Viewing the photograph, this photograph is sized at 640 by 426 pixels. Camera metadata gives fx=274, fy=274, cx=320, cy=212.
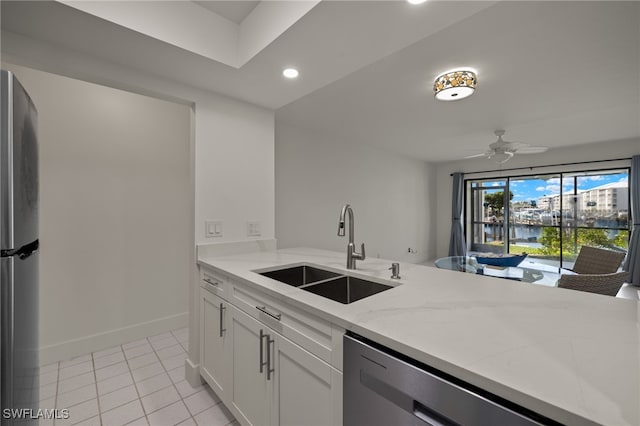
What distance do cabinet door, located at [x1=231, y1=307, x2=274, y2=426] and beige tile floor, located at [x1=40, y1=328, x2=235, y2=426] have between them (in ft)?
1.12

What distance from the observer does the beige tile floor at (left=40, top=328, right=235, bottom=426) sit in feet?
5.34

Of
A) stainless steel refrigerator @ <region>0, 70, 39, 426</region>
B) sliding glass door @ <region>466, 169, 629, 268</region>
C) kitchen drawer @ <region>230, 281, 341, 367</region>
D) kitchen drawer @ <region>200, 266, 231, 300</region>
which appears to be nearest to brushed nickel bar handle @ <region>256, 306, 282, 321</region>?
kitchen drawer @ <region>230, 281, 341, 367</region>

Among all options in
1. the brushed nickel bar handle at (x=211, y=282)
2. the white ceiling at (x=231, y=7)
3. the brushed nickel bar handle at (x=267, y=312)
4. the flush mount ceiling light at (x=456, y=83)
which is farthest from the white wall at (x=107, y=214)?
the flush mount ceiling light at (x=456, y=83)

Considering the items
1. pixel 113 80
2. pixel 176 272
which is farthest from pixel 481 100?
pixel 176 272

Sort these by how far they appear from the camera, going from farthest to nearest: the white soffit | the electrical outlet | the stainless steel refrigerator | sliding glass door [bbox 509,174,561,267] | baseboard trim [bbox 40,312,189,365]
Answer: sliding glass door [bbox 509,174,561,267], the electrical outlet, baseboard trim [bbox 40,312,189,365], the white soffit, the stainless steel refrigerator

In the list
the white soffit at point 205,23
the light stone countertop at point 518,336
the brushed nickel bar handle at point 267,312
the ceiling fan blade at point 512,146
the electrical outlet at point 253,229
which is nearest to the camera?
the light stone countertop at point 518,336

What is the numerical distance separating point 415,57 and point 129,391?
123 inches

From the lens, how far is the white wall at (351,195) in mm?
3697

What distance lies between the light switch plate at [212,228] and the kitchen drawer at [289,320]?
0.73 metres

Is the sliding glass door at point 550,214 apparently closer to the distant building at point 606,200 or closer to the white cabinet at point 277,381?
the distant building at point 606,200

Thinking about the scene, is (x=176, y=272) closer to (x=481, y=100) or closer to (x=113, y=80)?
(x=113, y=80)

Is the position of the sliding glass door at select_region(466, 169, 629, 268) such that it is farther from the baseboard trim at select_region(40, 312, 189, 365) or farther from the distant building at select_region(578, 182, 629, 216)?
the baseboard trim at select_region(40, 312, 189, 365)

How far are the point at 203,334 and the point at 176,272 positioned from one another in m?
1.22

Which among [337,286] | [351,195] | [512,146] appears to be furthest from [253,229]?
[512,146]
